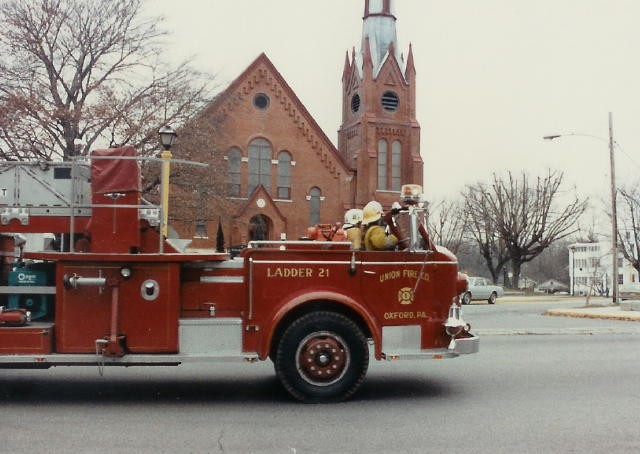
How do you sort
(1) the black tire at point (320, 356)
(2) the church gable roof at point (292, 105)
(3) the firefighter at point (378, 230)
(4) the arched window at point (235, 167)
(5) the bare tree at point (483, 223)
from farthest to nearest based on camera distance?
(5) the bare tree at point (483, 223) < (2) the church gable roof at point (292, 105) < (4) the arched window at point (235, 167) < (3) the firefighter at point (378, 230) < (1) the black tire at point (320, 356)

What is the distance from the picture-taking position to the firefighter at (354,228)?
816 centimetres

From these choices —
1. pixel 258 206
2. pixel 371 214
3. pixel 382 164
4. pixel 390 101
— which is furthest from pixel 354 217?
pixel 390 101

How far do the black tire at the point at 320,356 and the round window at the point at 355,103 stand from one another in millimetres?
49380

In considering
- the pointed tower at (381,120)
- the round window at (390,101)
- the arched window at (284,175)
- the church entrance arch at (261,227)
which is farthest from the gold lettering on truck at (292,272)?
the round window at (390,101)

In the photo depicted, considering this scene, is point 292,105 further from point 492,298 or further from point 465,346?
point 465,346

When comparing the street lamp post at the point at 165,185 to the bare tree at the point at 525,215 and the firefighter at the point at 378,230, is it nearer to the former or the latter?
the firefighter at the point at 378,230

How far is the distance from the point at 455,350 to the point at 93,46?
2501 cm

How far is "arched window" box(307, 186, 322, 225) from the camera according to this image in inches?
1940

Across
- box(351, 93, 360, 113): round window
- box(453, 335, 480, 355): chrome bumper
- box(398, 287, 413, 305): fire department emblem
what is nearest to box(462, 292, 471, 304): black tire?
box(351, 93, 360, 113): round window

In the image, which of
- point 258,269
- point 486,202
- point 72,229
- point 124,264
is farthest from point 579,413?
point 486,202

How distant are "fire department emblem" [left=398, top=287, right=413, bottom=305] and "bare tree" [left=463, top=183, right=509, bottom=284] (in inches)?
2397

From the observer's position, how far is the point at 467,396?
8.15 meters

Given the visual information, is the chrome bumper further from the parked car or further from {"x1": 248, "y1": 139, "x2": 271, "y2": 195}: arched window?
{"x1": 248, "y1": 139, "x2": 271, "y2": 195}: arched window

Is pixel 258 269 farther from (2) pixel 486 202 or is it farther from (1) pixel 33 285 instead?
(2) pixel 486 202
